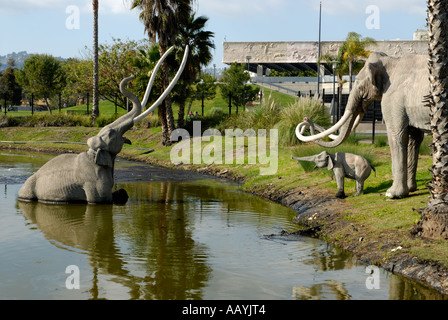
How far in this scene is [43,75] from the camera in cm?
5338

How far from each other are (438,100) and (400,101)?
154cm

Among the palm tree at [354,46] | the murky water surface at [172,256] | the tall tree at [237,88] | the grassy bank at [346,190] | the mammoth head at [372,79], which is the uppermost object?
the palm tree at [354,46]

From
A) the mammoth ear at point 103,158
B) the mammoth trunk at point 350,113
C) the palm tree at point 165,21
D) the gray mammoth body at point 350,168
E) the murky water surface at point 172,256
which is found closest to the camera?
the murky water surface at point 172,256

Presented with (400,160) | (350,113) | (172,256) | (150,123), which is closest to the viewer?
(172,256)

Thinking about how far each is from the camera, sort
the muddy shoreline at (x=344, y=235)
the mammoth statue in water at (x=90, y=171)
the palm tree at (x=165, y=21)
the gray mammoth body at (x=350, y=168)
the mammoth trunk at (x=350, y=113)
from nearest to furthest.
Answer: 1. the muddy shoreline at (x=344, y=235)
2. the mammoth trunk at (x=350, y=113)
3. the gray mammoth body at (x=350, y=168)
4. the mammoth statue in water at (x=90, y=171)
5. the palm tree at (x=165, y=21)

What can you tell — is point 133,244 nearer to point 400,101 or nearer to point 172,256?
point 172,256

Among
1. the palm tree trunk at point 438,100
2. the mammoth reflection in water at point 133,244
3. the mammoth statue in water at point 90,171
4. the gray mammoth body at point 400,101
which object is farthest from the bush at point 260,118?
the palm tree trunk at point 438,100

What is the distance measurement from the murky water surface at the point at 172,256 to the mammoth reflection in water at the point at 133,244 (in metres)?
0.01

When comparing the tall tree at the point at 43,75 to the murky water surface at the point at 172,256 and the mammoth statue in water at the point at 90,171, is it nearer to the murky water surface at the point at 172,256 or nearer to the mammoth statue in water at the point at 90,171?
the murky water surface at the point at 172,256

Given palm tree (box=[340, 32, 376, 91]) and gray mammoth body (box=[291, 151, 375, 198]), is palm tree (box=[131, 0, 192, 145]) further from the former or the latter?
palm tree (box=[340, 32, 376, 91])

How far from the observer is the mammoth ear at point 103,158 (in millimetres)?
11781

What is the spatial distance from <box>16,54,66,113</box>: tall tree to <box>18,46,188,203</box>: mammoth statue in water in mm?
42563

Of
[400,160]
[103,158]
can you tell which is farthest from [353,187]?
[103,158]

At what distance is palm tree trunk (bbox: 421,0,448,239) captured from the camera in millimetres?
8281
